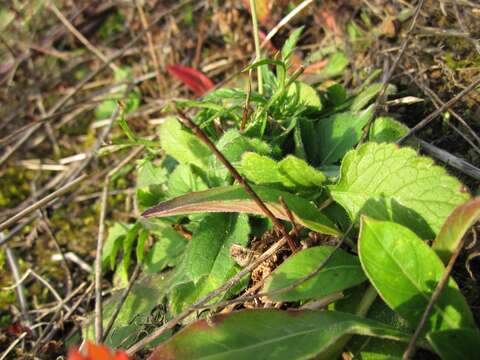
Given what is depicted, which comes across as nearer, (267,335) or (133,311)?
(267,335)

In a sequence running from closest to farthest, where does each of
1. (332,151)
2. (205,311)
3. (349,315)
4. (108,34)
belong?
1. (349,315)
2. (205,311)
3. (332,151)
4. (108,34)

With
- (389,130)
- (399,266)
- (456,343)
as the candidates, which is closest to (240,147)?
(389,130)

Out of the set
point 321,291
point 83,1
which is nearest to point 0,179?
point 83,1

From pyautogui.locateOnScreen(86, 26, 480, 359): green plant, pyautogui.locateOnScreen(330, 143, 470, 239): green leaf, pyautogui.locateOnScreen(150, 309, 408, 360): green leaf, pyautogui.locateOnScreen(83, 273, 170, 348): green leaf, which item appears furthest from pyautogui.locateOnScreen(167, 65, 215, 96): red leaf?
pyautogui.locateOnScreen(150, 309, 408, 360): green leaf

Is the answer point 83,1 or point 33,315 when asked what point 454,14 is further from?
point 83,1

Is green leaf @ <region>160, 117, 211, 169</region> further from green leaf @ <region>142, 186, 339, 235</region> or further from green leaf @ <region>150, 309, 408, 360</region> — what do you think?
green leaf @ <region>150, 309, 408, 360</region>

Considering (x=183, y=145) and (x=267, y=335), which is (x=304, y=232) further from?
(x=183, y=145)
